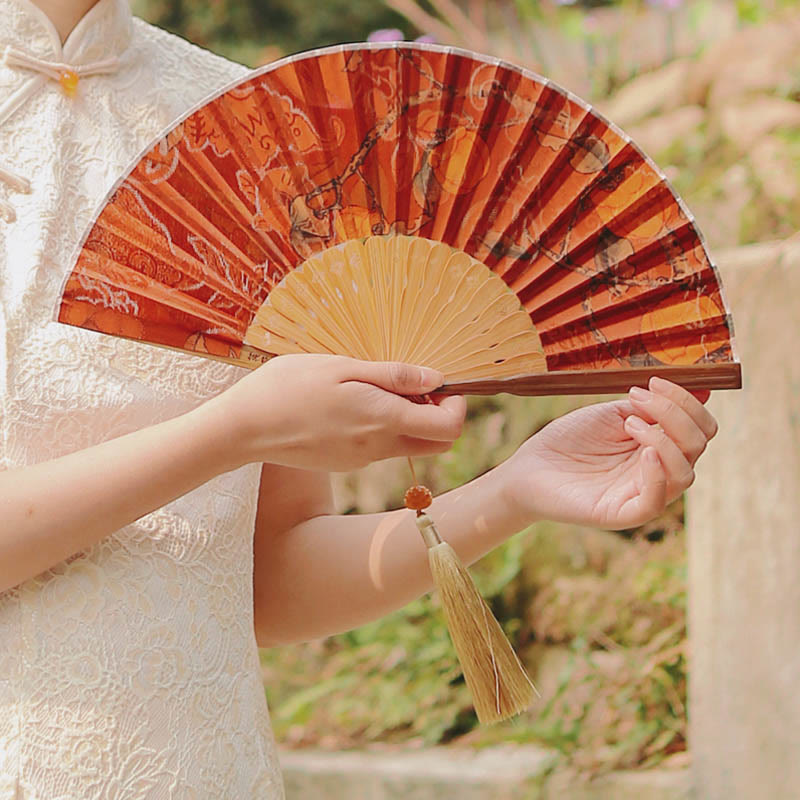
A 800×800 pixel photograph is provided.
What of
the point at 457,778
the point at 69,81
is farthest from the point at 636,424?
the point at 457,778

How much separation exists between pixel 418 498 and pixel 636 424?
8.6 inches

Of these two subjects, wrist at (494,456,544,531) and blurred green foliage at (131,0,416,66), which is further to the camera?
blurred green foliage at (131,0,416,66)

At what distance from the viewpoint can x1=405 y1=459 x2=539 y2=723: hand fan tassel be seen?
120 cm

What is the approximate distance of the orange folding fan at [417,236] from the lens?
1209 mm

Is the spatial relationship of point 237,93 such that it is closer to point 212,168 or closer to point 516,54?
point 212,168

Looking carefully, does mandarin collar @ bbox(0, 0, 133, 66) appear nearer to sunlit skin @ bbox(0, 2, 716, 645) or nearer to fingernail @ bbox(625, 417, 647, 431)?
sunlit skin @ bbox(0, 2, 716, 645)

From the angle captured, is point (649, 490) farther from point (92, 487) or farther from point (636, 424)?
point (92, 487)

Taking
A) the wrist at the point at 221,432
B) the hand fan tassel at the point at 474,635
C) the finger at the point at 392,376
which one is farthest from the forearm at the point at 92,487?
the hand fan tassel at the point at 474,635

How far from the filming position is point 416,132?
124 centimetres

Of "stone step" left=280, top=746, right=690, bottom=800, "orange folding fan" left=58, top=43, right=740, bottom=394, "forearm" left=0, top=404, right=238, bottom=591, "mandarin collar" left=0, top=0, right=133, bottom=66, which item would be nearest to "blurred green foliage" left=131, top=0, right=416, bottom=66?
"stone step" left=280, top=746, right=690, bottom=800

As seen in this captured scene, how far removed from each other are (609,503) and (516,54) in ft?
13.7

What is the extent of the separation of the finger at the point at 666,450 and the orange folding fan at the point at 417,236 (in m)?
0.07

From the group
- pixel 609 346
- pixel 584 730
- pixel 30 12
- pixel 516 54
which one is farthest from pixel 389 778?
pixel 516 54

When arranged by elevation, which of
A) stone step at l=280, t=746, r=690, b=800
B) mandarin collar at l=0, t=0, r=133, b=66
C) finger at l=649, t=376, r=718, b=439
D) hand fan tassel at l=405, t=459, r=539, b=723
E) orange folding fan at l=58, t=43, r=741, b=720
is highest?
mandarin collar at l=0, t=0, r=133, b=66
